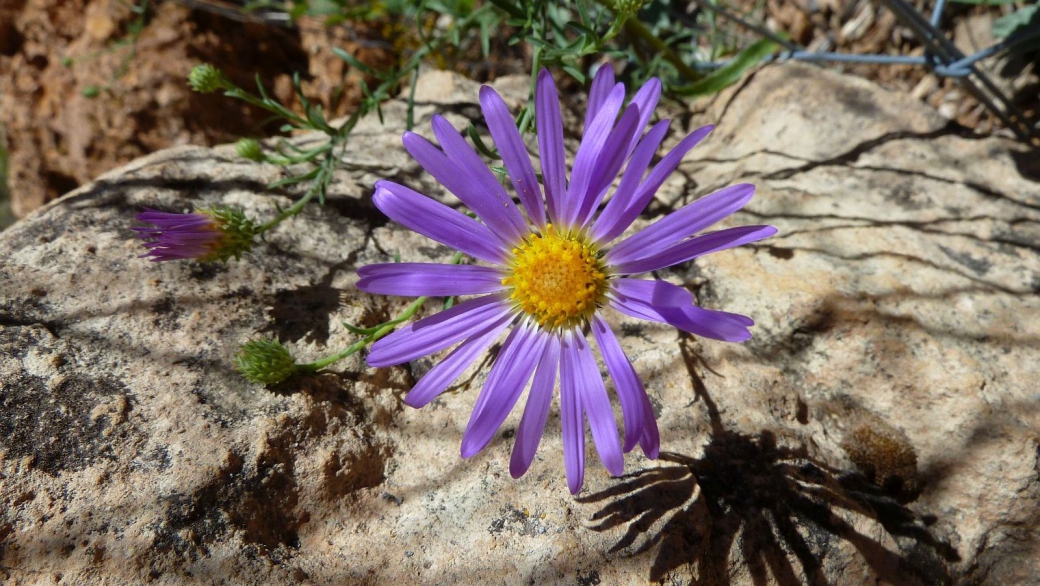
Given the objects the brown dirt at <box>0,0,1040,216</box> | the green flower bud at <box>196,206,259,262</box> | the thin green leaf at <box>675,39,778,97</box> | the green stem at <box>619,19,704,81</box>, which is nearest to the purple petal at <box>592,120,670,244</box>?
the green flower bud at <box>196,206,259,262</box>

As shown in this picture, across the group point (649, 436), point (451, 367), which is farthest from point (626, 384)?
point (451, 367)

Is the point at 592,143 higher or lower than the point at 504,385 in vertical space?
higher

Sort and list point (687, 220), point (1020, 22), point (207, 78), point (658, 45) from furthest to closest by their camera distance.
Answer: point (658, 45)
point (1020, 22)
point (207, 78)
point (687, 220)

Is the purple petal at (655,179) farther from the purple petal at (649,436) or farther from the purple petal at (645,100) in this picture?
the purple petal at (649,436)

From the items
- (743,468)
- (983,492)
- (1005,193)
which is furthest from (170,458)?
(1005,193)

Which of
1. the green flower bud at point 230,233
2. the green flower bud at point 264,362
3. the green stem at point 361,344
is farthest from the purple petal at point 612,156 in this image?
the green flower bud at point 230,233

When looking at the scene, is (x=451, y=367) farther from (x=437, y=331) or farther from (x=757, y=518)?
(x=757, y=518)

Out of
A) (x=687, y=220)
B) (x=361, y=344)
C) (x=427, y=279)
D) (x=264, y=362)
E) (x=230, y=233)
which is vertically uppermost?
(x=687, y=220)
